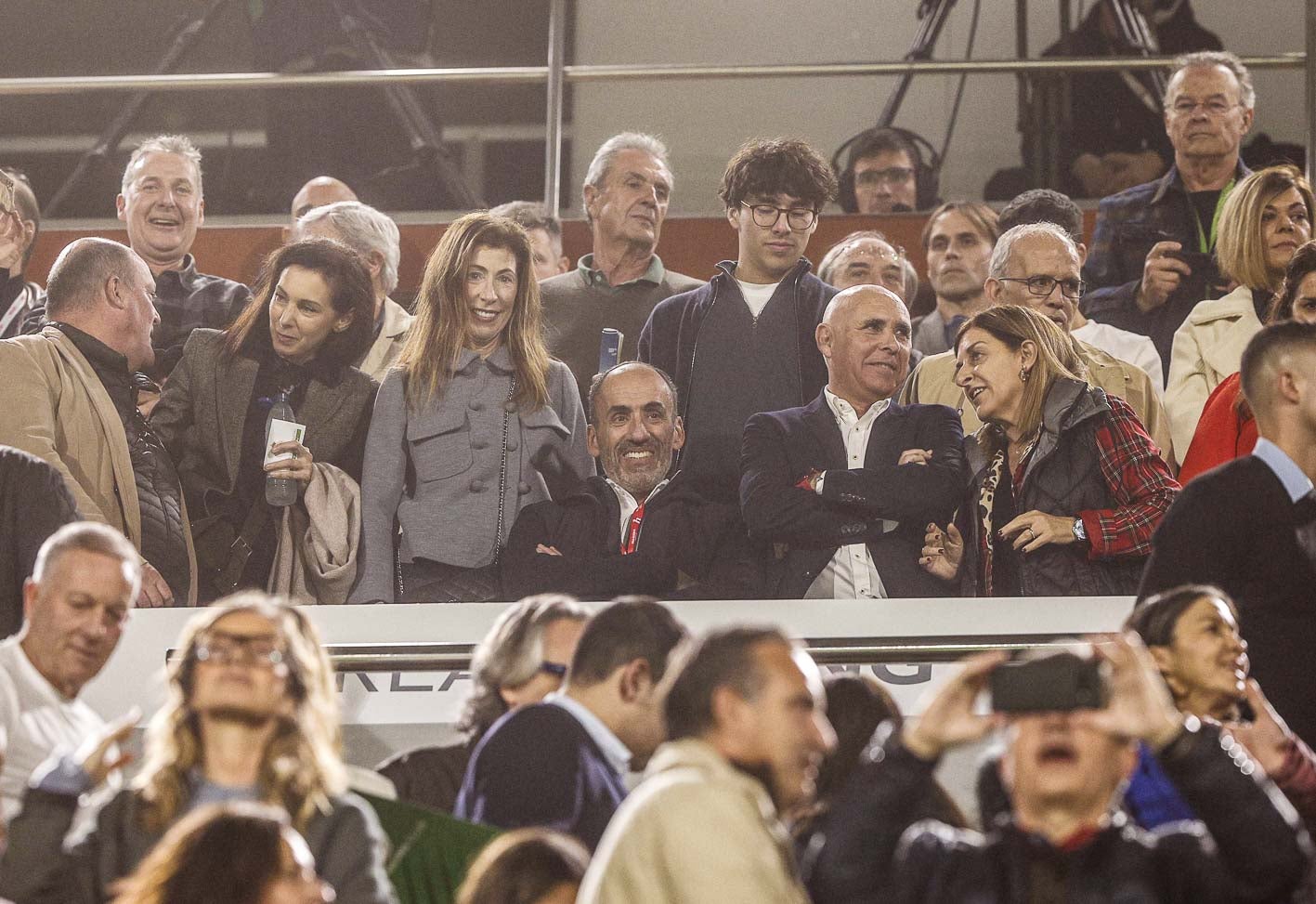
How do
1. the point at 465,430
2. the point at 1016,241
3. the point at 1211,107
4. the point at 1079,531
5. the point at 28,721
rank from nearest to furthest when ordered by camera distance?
the point at 28,721, the point at 1079,531, the point at 465,430, the point at 1016,241, the point at 1211,107

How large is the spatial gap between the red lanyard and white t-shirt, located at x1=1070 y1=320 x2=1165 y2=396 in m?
1.38

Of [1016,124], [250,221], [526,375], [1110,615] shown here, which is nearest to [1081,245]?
[1110,615]

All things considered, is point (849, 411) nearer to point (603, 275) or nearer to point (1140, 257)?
point (603, 275)

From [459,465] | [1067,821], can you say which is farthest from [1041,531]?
[1067,821]

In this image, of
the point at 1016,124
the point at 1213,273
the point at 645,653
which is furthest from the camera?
the point at 1016,124

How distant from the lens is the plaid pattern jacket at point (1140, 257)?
17.9 ft

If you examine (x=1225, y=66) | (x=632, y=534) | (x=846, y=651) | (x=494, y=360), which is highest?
(x=1225, y=66)

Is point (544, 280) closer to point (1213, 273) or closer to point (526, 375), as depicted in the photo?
point (526, 375)

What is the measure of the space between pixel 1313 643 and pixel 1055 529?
0.92 metres

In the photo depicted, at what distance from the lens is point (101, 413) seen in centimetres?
498

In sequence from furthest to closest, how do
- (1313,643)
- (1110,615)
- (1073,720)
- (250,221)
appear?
(250,221), (1110,615), (1313,643), (1073,720)

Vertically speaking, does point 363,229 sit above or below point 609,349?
above

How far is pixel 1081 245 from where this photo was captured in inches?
218

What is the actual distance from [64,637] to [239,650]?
634 millimetres
